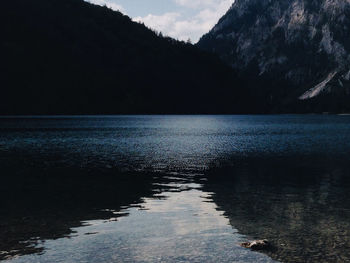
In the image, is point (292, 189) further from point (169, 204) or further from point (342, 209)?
point (169, 204)

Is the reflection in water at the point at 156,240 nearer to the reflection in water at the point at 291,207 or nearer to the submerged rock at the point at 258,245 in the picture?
the submerged rock at the point at 258,245

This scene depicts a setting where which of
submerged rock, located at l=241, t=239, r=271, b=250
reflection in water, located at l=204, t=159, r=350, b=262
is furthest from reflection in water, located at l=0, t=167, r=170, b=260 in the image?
submerged rock, located at l=241, t=239, r=271, b=250

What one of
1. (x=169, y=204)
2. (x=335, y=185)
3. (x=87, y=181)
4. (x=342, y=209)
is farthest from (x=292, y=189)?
(x=87, y=181)

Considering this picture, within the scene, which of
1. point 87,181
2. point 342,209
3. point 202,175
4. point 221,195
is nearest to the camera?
point 342,209

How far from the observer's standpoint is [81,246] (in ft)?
73.6

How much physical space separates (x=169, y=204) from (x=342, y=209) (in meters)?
12.3

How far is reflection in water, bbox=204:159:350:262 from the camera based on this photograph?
2266cm

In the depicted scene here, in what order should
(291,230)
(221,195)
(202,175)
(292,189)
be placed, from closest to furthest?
(291,230) < (221,195) < (292,189) < (202,175)

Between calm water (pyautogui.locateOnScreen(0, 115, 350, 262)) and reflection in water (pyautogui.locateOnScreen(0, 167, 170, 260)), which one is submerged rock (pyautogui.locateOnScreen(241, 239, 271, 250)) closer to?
calm water (pyautogui.locateOnScreen(0, 115, 350, 262))

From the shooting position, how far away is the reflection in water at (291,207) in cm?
2266

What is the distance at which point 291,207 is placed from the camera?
1282 inches

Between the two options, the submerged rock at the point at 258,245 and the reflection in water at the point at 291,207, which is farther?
the reflection in water at the point at 291,207

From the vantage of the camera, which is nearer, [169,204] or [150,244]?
[150,244]

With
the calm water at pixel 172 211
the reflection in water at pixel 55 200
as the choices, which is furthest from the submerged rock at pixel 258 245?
the reflection in water at pixel 55 200
